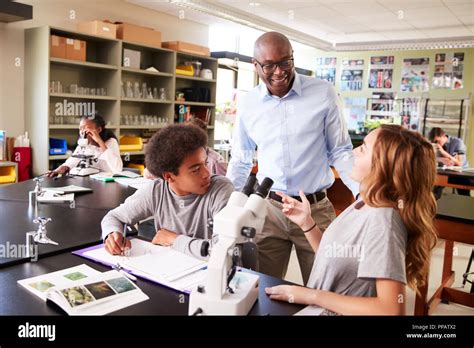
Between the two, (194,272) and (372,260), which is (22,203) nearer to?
(194,272)

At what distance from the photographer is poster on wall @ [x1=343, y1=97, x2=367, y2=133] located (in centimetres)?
934

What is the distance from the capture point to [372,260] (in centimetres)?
116

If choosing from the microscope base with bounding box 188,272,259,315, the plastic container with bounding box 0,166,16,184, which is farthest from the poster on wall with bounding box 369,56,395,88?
the microscope base with bounding box 188,272,259,315

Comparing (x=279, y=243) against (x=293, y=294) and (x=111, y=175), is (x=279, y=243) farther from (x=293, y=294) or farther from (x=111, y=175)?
(x=111, y=175)

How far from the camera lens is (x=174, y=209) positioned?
72.6 inches

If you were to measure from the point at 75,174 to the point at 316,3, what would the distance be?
150 inches

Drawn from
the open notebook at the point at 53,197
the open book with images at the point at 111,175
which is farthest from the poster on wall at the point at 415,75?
the open notebook at the point at 53,197

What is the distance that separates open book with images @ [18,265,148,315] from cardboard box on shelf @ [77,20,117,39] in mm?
4114

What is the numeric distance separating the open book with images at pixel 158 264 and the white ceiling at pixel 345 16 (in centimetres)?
409

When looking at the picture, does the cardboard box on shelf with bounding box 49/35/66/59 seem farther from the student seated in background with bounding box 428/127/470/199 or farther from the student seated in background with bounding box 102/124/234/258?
the student seated in background with bounding box 428/127/470/199

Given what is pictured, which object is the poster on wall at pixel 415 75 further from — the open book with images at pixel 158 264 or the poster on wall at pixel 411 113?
the open book with images at pixel 158 264

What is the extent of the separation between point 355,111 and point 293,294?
8695 millimetres

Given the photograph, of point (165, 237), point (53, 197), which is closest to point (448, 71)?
point (53, 197)
